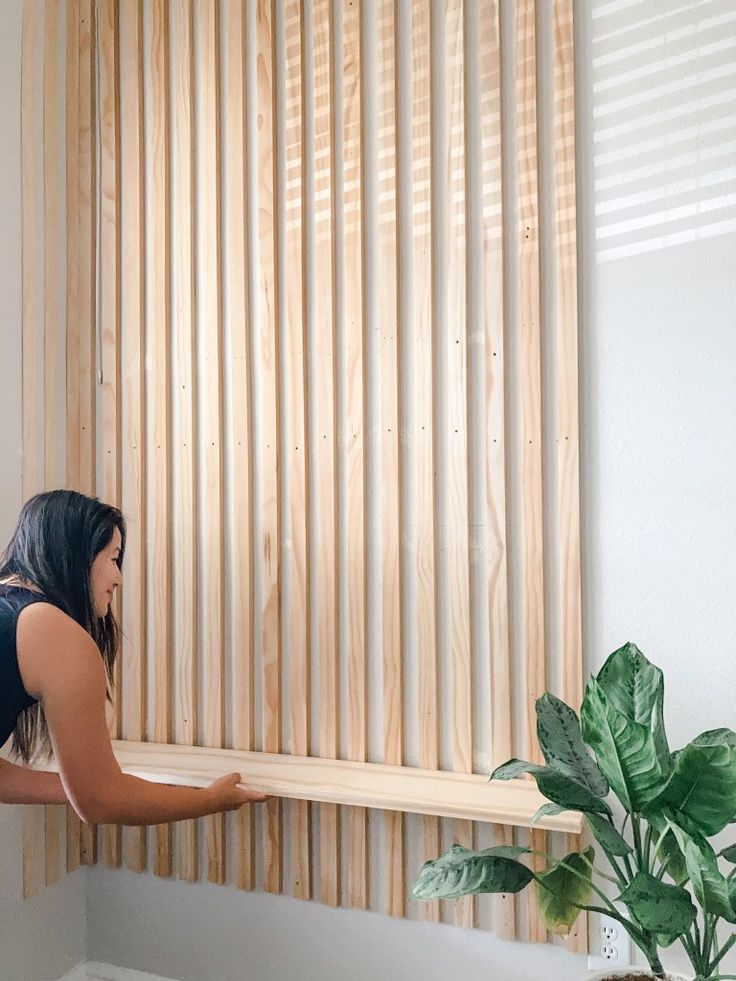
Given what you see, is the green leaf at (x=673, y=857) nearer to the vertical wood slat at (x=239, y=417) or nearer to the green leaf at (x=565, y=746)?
the green leaf at (x=565, y=746)

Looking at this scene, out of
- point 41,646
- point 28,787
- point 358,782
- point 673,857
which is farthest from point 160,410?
point 673,857

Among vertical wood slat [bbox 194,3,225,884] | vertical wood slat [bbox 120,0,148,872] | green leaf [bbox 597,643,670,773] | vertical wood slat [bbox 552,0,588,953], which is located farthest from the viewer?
vertical wood slat [bbox 120,0,148,872]

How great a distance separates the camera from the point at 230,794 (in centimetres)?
199

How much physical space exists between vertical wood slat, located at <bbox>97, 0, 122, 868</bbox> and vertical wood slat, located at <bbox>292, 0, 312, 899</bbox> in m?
0.53

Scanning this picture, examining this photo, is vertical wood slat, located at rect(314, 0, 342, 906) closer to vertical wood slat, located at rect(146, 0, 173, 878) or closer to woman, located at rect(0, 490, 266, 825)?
woman, located at rect(0, 490, 266, 825)

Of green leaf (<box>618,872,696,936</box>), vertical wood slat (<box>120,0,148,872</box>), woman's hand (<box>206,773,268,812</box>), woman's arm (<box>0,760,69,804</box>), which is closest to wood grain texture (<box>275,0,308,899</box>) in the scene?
woman's hand (<box>206,773,268,812</box>)

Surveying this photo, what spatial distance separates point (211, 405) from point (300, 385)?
27 cm

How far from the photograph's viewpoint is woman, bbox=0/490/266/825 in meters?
1.71

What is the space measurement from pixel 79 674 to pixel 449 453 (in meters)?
0.93

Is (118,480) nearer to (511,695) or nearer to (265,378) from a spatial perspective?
(265,378)

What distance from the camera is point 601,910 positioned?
5.01 ft

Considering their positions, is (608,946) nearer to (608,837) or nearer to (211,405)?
(608,837)

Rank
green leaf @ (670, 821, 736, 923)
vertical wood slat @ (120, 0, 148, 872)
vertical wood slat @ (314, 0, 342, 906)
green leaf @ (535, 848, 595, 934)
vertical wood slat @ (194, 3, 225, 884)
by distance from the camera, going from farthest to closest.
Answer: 1. vertical wood slat @ (120, 0, 148, 872)
2. vertical wood slat @ (194, 3, 225, 884)
3. vertical wood slat @ (314, 0, 342, 906)
4. green leaf @ (535, 848, 595, 934)
5. green leaf @ (670, 821, 736, 923)

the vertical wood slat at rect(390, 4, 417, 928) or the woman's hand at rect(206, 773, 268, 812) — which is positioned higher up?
the vertical wood slat at rect(390, 4, 417, 928)
